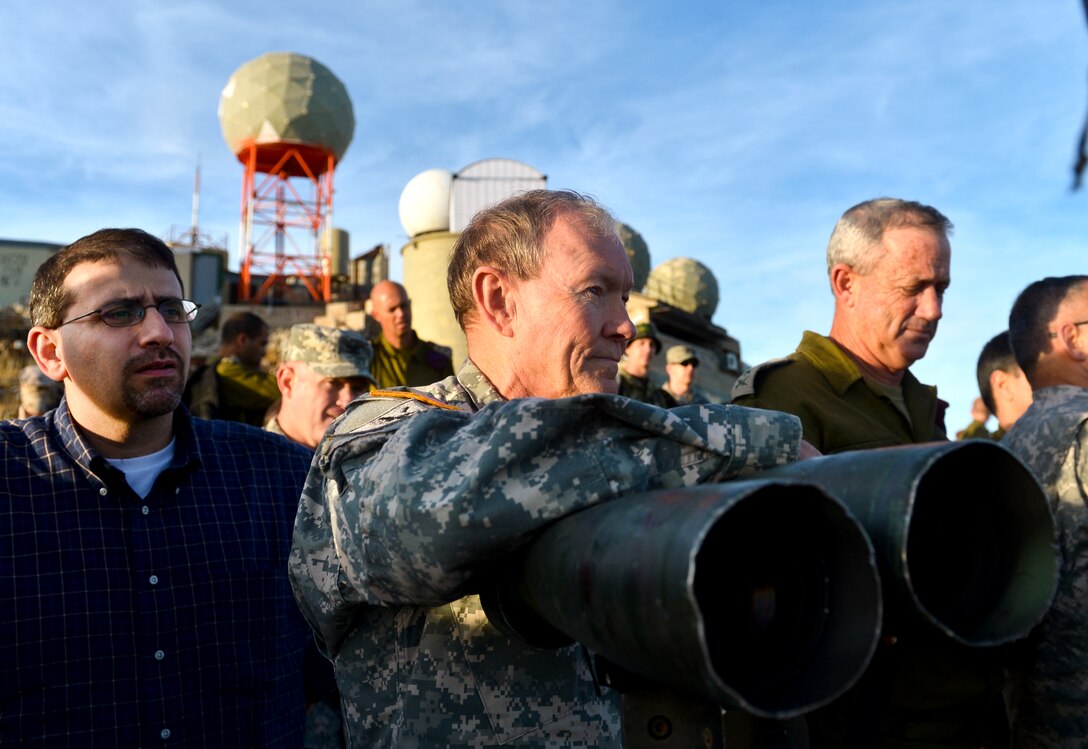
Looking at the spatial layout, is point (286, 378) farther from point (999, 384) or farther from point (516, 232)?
point (999, 384)

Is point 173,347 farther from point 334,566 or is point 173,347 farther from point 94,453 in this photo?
point 334,566

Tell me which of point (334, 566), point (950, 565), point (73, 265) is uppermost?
point (73, 265)

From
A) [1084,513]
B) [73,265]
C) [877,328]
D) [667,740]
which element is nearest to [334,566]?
[667,740]

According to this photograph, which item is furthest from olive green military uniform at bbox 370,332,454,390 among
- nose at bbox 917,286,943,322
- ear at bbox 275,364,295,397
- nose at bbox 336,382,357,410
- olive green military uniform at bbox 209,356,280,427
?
nose at bbox 917,286,943,322

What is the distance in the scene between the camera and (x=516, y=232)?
6.24 feet

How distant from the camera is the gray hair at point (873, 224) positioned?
10.7ft

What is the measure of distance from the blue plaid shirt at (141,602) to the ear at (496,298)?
138 cm

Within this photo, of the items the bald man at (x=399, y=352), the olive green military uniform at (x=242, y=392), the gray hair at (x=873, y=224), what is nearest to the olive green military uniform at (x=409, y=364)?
the bald man at (x=399, y=352)

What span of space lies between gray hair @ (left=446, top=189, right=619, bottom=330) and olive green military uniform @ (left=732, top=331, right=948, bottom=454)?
4.20 feet

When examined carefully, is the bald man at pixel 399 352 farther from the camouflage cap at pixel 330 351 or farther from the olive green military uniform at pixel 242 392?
the camouflage cap at pixel 330 351

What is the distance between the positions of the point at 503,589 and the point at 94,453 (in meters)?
1.90

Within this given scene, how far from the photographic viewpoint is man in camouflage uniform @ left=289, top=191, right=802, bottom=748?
1.23 m

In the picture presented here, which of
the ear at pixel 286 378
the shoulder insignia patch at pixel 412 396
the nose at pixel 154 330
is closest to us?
the shoulder insignia patch at pixel 412 396

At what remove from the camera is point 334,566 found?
174 centimetres
